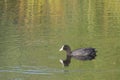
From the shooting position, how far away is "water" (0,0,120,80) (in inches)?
900

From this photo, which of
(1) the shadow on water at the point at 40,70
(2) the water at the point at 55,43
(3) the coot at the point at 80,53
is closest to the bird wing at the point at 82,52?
(3) the coot at the point at 80,53

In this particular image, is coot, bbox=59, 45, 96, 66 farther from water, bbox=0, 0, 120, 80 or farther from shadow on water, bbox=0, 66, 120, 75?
shadow on water, bbox=0, 66, 120, 75

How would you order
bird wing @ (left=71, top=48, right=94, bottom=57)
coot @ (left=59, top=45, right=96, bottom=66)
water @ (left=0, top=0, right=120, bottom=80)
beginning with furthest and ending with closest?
1. bird wing @ (left=71, top=48, right=94, bottom=57)
2. coot @ (left=59, top=45, right=96, bottom=66)
3. water @ (left=0, top=0, right=120, bottom=80)

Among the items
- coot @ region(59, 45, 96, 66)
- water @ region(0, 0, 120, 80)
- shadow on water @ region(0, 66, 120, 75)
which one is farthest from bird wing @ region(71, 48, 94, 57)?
shadow on water @ region(0, 66, 120, 75)

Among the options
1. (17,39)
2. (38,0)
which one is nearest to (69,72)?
(17,39)

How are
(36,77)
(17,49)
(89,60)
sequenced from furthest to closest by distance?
→ (17,49)
(89,60)
(36,77)

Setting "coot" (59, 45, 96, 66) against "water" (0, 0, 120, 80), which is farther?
"coot" (59, 45, 96, 66)

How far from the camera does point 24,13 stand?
1879 inches

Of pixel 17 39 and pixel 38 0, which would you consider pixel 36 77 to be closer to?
pixel 17 39

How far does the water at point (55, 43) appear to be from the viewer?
2287 cm

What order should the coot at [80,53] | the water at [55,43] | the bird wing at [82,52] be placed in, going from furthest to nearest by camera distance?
the bird wing at [82,52] < the coot at [80,53] < the water at [55,43]

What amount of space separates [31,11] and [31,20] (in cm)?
795

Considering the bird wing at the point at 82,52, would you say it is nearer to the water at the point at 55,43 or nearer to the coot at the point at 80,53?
the coot at the point at 80,53

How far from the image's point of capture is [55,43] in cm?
3006
